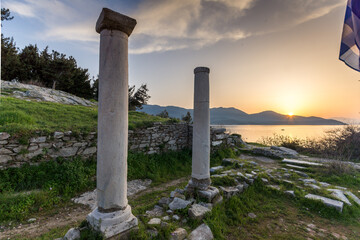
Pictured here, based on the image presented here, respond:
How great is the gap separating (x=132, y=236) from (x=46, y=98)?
11.9 meters

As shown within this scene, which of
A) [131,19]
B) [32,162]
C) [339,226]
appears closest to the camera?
[131,19]

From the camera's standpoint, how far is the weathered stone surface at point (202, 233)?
2.67 metres

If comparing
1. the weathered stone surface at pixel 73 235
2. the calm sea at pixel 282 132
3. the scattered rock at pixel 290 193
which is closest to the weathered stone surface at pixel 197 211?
the weathered stone surface at pixel 73 235

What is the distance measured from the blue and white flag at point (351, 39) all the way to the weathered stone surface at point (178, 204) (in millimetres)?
4439

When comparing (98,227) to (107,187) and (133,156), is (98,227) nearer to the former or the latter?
(107,187)

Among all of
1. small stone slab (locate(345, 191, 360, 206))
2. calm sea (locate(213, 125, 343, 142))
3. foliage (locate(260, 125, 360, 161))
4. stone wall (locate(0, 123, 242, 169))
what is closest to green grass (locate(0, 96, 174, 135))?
stone wall (locate(0, 123, 242, 169))

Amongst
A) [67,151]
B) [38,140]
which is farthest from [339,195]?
[38,140]

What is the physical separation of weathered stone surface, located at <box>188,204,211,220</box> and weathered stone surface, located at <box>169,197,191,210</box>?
15cm

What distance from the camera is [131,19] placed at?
8.14ft

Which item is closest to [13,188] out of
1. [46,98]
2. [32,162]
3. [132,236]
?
[32,162]

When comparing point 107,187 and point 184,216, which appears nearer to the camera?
point 107,187

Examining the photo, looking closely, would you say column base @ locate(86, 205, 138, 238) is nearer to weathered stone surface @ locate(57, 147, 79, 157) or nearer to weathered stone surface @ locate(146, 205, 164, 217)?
weathered stone surface @ locate(146, 205, 164, 217)

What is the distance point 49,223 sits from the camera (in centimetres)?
343

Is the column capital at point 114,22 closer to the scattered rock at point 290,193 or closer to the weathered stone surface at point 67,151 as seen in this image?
the weathered stone surface at point 67,151
